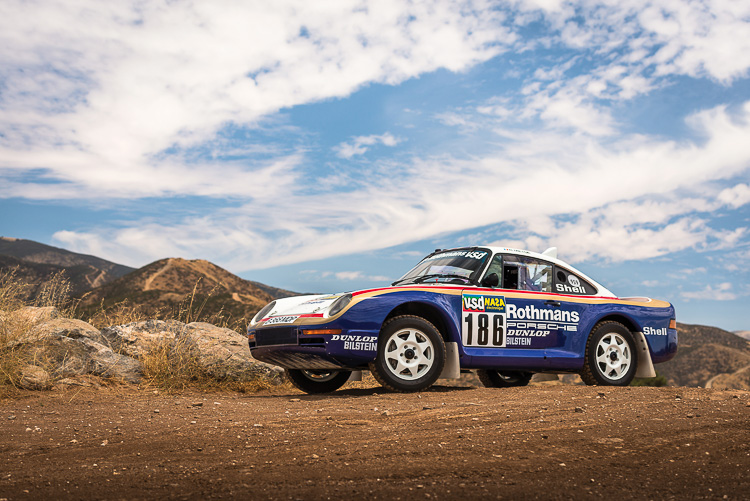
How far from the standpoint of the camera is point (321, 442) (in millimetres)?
5098

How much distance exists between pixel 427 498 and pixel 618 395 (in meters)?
4.69

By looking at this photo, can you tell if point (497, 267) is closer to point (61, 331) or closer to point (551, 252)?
point (551, 252)

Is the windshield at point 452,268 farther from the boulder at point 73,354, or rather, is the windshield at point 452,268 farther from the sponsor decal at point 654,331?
the boulder at point 73,354

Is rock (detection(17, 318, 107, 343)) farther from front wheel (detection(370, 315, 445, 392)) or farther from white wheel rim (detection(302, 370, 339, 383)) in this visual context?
front wheel (detection(370, 315, 445, 392))

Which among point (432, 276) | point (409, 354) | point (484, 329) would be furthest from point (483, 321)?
point (409, 354)

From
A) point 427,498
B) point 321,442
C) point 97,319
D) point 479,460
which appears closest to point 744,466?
point 479,460

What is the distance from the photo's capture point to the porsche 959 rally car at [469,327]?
7730 millimetres

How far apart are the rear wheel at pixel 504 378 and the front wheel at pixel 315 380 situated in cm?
245

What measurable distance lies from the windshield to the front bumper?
1.54m

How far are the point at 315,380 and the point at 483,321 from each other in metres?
2.70

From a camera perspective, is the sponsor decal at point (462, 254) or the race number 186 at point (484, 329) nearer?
the race number 186 at point (484, 329)

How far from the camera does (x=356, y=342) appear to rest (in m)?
7.60

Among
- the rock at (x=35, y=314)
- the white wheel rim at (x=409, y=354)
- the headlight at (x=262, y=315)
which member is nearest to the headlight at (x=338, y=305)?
the white wheel rim at (x=409, y=354)

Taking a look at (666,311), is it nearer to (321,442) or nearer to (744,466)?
(744,466)
